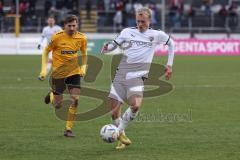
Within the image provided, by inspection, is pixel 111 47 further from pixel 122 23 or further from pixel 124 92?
pixel 122 23

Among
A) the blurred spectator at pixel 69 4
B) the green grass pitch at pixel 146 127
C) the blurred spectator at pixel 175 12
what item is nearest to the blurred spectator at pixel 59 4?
the blurred spectator at pixel 69 4

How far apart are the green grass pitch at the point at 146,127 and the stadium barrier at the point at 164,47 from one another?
1461 cm

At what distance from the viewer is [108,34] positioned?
140 ft

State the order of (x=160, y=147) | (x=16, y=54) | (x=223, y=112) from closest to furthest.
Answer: (x=160, y=147)
(x=223, y=112)
(x=16, y=54)

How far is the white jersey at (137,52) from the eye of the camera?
11133 mm

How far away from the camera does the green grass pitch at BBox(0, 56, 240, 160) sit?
34.0 ft

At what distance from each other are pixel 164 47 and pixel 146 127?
25.9 metres

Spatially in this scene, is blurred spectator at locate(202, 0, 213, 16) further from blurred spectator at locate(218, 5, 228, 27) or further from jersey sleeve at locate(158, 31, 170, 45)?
jersey sleeve at locate(158, 31, 170, 45)

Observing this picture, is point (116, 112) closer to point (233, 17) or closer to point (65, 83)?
point (65, 83)

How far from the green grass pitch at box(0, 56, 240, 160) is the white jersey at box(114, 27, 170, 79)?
1226 mm

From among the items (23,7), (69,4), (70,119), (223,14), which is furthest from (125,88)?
(223,14)

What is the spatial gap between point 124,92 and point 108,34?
104ft

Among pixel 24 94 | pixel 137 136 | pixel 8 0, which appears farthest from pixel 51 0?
pixel 137 136

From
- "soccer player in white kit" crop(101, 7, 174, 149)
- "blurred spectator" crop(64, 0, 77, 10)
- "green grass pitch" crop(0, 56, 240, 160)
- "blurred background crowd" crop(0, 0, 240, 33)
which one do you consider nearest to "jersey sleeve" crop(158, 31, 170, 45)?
"soccer player in white kit" crop(101, 7, 174, 149)
